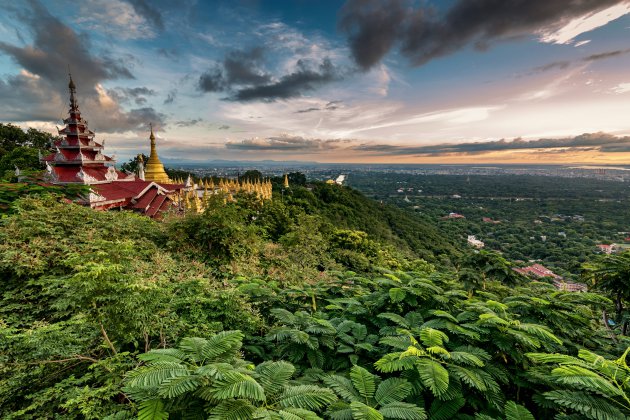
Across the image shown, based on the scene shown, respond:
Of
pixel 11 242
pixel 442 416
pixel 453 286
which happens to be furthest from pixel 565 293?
pixel 11 242

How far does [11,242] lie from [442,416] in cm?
830

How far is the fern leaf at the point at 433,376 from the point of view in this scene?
7.95ft

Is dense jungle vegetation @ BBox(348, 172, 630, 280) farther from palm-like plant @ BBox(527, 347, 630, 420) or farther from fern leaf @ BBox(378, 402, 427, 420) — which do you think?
fern leaf @ BBox(378, 402, 427, 420)

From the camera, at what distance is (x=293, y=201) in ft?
135

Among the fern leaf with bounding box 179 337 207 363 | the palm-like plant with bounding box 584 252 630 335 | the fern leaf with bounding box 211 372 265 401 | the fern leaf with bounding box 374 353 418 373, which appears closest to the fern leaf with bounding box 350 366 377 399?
the fern leaf with bounding box 374 353 418 373

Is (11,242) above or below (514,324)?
above

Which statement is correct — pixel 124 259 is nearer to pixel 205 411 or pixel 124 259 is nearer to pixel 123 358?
pixel 123 358

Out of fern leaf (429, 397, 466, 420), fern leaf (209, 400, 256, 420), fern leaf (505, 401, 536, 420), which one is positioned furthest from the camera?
fern leaf (429, 397, 466, 420)

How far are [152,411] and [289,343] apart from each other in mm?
1806

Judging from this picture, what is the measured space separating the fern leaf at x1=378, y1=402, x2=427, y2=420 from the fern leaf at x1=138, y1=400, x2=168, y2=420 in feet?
5.15

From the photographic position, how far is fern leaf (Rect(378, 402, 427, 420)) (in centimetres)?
218

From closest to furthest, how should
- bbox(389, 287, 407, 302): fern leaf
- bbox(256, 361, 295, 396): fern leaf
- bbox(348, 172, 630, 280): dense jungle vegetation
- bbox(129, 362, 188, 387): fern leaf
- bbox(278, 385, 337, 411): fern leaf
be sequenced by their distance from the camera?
bbox(129, 362, 188, 387): fern leaf
bbox(278, 385, 337, 411): fern leaf
bbox(256, 361, 295, 396): fern leaf
bbox(389, 287, 407, 302): fern leaf
bbox(348, 172, 630, 280): dense jungle vegetation

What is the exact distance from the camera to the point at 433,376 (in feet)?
8.19

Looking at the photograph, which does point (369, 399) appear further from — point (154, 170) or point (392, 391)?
point (154, 170)
